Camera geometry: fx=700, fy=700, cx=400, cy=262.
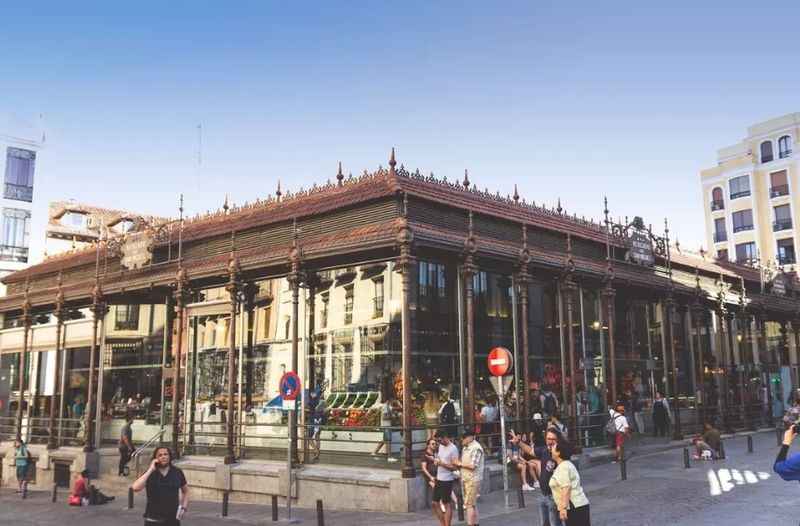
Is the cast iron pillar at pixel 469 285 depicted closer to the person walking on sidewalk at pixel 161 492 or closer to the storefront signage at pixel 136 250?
the person walking on sidewalk at pixel 161 492

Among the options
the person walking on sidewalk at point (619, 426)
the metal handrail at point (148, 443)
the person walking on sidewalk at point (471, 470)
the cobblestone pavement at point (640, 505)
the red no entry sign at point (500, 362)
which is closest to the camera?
the person walking on sidewalk at point (471, 470)

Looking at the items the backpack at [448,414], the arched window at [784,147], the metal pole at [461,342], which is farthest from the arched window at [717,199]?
the backpack at [448,414]

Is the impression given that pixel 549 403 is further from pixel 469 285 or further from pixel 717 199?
pixel 717 199

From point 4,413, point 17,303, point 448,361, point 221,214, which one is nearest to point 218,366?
point 221,214

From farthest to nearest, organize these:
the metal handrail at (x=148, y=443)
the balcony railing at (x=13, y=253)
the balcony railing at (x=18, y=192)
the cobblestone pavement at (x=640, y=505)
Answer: the balcony railing at (x=18, y=192), the balcony railing at (x=13, y=253), the metal handrail at (x=148, y=443), the cobblestone pavement at (x=640, y=505)

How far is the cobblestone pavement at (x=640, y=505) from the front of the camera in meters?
13.1

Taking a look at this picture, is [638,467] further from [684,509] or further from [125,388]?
[125,388]

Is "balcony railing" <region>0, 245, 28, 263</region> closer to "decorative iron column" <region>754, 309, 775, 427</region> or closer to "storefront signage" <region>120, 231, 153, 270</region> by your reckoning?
"storefront signage" <region>120, 231, 153, 270</region>

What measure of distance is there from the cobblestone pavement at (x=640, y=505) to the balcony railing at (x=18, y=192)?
26.6 metres

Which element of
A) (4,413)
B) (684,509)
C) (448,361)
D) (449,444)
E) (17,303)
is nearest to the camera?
(449,444)

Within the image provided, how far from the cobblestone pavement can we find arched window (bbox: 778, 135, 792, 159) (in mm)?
52335

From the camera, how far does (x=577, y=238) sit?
22.9m

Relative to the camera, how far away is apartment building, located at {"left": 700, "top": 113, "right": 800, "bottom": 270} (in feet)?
208

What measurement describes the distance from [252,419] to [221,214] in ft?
22.2
